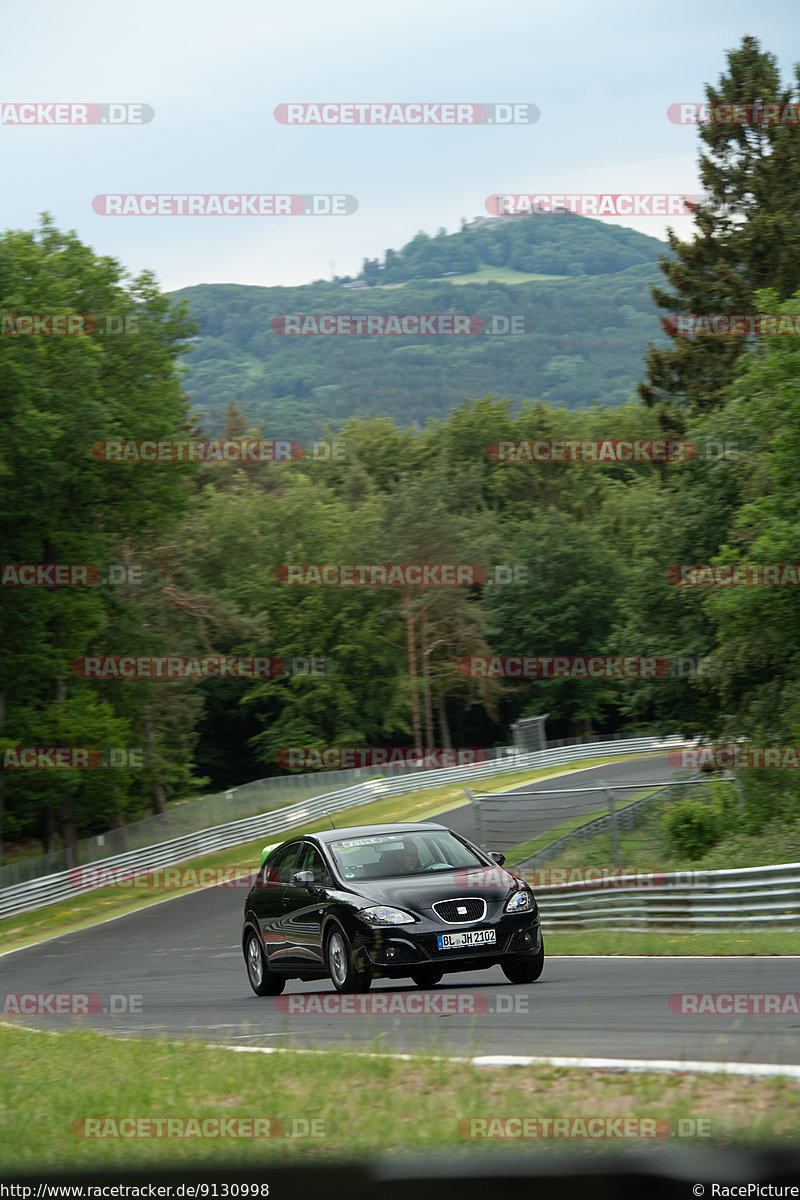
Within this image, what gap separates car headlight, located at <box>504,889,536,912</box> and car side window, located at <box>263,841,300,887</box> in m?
2.68

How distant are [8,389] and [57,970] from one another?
1799 cm

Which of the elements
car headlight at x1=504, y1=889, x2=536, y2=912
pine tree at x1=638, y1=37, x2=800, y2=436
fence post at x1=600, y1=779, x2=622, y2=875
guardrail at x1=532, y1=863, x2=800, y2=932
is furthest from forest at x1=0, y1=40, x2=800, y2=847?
car headlight at x1=504, y1=889, x2=536, y2=912

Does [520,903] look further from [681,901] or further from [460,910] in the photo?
[681,901]

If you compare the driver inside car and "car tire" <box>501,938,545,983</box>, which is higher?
the driver inside car

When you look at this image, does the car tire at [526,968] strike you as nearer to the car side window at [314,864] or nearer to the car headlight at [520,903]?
the car headlight at [520,903]

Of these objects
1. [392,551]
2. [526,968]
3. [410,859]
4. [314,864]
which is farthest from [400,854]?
[392,551]

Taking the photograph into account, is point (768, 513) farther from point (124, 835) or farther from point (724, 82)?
point (724, 82)

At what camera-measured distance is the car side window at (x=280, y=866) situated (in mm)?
13508

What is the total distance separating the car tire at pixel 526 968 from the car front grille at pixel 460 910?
0.70m

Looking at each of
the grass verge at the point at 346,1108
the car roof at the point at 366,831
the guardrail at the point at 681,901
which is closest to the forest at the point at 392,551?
the guardrail at the point at 681,901

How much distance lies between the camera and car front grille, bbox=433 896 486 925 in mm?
11297

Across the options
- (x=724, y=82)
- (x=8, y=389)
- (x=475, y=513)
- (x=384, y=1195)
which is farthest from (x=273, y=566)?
(x=384, y=1195)

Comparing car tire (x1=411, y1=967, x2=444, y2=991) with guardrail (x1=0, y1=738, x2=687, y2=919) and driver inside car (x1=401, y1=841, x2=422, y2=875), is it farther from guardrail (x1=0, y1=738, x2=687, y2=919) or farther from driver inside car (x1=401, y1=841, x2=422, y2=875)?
guardrail (x1=0, y1=738, x2=687, y2=919)

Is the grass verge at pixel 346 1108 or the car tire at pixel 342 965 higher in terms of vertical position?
the grass verge at pixel 346 1108
